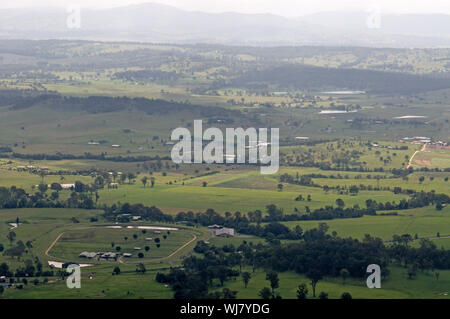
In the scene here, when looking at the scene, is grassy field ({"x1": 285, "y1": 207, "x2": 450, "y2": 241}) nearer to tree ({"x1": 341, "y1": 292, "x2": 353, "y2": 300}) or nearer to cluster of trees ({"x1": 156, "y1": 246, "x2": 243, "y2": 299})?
cluster of trees ({"x1": 156, "y1": 246, "x2": 243, "y2": 299})

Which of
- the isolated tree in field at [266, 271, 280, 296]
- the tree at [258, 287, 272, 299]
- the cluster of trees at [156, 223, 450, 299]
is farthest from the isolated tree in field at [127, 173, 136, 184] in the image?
the tree at [258, 287, 272, 299]

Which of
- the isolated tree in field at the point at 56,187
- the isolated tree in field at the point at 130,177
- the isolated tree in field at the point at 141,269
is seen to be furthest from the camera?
the isolated tree in field at the point at 130,177

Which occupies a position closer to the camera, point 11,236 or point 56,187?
point 11,236

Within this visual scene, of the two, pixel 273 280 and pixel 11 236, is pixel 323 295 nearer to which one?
pixel 273 280

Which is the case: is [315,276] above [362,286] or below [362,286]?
above

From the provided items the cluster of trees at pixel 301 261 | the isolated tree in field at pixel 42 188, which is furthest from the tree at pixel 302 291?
the isolated tree in field at pixel 42 188

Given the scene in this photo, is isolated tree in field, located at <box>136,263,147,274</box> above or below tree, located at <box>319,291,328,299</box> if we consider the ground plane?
below

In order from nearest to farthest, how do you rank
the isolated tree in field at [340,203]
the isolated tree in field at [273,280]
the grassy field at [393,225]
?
the isolated tree in field at [273,280] < the grassy field at [393,225] < the isolated tree in field at [340,203]

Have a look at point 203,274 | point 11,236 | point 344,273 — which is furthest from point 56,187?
point 344,273

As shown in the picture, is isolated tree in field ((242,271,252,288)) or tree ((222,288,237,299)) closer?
tree ((222,288,237,299))

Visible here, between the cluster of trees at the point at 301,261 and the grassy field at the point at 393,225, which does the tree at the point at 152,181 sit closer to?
the grassy field at the point at 393,225

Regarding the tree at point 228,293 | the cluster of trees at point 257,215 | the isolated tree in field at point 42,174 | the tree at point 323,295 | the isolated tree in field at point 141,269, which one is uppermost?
the tree at point 228,293

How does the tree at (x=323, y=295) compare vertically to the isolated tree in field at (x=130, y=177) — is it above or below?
above
